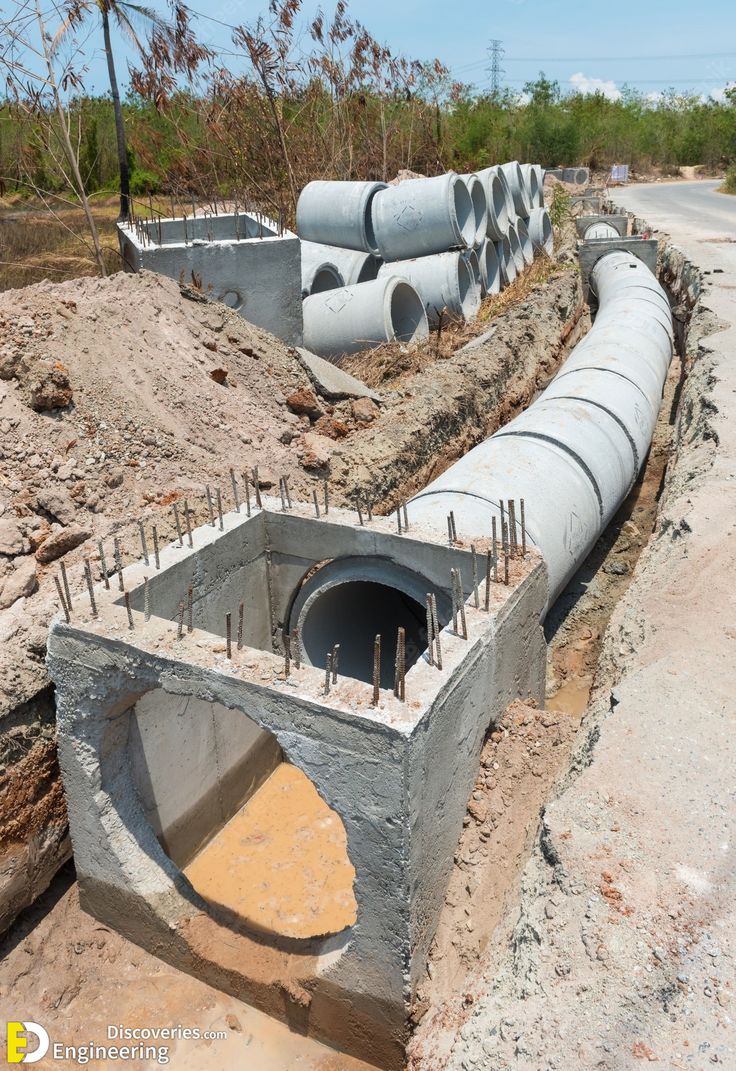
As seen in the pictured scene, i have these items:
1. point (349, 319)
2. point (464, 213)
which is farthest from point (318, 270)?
point (464, 213)

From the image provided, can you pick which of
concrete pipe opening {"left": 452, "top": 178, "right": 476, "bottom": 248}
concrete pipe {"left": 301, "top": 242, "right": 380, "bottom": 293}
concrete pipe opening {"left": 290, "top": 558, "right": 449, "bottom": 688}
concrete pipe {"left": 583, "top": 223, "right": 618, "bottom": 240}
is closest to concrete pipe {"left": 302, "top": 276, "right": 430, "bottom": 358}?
concrete pipe {"left": 301, "top": 242, "right": 380, "bottom": 293}

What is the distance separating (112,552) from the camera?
18.6 ft

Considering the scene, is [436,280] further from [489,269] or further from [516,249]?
[516,249]

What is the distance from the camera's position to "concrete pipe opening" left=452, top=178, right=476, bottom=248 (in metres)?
14.1

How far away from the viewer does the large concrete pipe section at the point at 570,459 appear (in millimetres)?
5656

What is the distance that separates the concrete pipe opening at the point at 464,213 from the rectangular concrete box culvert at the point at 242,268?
16.7ft

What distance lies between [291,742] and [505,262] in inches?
592

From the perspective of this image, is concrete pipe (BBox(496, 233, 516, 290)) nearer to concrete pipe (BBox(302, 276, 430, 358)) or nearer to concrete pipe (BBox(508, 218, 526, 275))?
concrete pipe (BBox(508, 218, 526, 275))

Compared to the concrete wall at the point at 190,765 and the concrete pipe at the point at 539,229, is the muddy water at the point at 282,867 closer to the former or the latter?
the concrete wall at the point at 190,765

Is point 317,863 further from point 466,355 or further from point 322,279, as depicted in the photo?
point 322,279

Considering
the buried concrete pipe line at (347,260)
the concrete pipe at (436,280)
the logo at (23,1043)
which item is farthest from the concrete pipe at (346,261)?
the logo at (23,1043)

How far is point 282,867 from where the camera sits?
18.9 feet

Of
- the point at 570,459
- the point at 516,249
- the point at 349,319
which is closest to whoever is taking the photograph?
the point at 570,459

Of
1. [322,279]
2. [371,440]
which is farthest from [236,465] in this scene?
[322,279]
